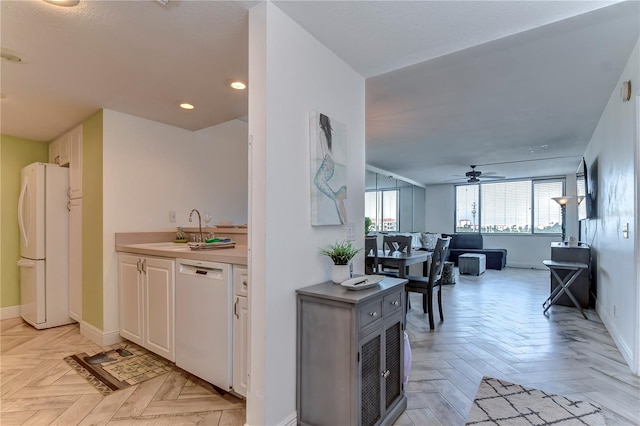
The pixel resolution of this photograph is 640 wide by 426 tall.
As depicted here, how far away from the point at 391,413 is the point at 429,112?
3.22 meters

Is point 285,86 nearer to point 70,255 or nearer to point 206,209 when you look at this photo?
point 206,209

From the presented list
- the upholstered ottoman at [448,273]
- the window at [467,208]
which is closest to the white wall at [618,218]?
the upholstered ottoman at [448,273]

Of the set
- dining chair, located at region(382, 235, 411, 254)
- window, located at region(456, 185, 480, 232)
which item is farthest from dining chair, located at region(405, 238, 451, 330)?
window, located at region(456, 185, 480, 232)

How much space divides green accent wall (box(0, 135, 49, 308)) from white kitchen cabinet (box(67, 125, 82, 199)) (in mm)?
1013

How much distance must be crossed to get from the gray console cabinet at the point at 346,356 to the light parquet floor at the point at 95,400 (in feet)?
1.98

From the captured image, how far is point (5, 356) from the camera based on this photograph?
9.64ft

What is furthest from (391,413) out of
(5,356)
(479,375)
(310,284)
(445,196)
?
(445,196)

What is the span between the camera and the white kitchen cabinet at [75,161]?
3.61m

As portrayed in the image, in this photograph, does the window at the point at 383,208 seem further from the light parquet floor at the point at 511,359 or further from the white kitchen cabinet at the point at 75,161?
the white kitchen cabinet at the point at 75,161

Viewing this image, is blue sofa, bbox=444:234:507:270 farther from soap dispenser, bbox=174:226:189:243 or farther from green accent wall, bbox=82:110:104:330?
green accent wall, bbox=82:110:104:330

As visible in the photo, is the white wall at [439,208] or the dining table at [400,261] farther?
the white wall at [439,208]

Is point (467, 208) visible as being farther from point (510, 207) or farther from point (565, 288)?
point (565, 288)

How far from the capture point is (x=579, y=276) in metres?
4.49

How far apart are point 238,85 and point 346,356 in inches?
87.5
